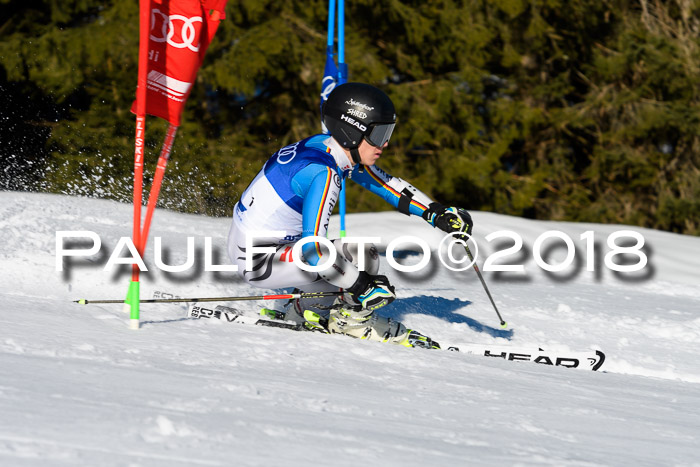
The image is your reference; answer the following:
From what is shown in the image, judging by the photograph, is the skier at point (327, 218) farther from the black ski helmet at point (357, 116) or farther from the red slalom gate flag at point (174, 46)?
the red slalom gate flag at point (174, 46)

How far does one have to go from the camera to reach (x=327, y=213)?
12.6ft

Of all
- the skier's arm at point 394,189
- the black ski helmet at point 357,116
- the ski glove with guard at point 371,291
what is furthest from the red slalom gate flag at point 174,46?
the ski glove with guard at point 371,291

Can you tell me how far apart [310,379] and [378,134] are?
4.82ft

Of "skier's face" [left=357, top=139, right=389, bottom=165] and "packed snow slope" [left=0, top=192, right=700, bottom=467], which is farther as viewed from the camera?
"skier's face" [left=357, top=139, right=389, bottom=165]

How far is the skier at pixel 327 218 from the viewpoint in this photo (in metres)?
3.93

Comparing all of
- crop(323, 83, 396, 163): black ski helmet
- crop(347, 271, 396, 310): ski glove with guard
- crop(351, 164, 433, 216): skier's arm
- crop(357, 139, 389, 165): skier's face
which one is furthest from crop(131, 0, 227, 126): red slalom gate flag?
crop(347, 271, 396, 310): ski glove with guard

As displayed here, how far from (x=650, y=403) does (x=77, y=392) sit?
2496 mm

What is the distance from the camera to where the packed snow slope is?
7.73 feet

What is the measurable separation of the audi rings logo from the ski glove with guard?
1451mm

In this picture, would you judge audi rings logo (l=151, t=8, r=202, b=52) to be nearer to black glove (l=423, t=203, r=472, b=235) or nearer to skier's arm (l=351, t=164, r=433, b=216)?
skier's arm (l=351, t=164, r=433, b=216)

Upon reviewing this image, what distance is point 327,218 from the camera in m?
3.83

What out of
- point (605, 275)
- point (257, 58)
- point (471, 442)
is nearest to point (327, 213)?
point (471, 442)

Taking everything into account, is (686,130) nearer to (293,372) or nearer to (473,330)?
(473,330)

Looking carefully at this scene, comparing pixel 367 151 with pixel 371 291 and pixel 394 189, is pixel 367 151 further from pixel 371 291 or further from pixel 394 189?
pixel 371 291
